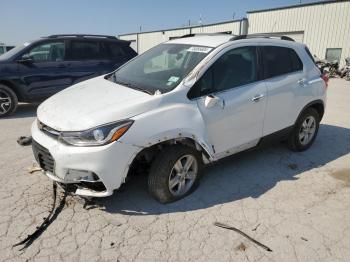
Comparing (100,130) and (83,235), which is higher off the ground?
(100,130)

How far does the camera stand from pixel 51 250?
294 cm

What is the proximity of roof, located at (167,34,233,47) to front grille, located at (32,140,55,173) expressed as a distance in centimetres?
228

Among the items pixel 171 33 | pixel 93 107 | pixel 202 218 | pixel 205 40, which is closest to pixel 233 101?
pixel 205 40

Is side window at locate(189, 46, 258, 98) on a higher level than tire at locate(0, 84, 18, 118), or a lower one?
higher

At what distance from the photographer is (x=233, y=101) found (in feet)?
13.0

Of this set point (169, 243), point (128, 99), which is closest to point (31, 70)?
point (128, 99)

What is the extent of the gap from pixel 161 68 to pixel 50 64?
15.2 feet

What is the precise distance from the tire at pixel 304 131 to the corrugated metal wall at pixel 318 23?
15.7m

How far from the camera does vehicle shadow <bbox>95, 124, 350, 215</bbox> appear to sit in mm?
3670

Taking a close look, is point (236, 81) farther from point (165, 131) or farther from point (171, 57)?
point (165, 131)

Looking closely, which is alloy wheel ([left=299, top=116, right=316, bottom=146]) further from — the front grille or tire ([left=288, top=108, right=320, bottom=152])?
the front grille

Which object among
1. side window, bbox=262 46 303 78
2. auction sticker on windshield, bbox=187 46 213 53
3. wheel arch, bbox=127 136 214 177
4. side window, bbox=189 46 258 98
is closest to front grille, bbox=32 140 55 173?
wheel arch, bbox=127 136 214 177

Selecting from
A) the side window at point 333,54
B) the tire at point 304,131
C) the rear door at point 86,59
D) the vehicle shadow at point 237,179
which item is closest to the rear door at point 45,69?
A: the rear door at point 86,59

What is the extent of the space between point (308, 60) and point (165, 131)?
9.97 ft
